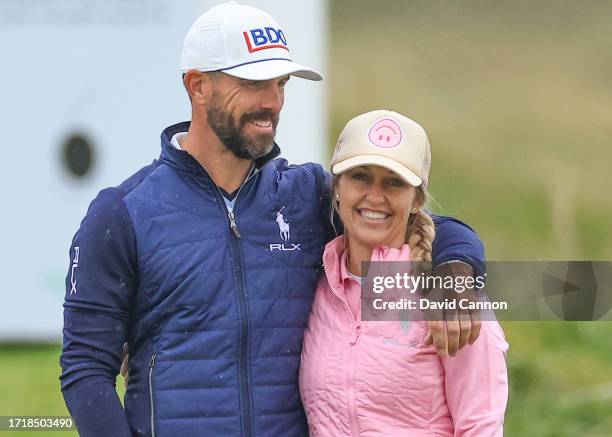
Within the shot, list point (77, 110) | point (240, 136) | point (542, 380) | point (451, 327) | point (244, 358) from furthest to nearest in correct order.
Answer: point (542, 380), point (77, 110), point (240, 136), point (244, 358), point (451, 327)

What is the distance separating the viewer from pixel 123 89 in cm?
396

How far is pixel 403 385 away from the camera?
2.20m

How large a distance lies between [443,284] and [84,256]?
71 centimetres

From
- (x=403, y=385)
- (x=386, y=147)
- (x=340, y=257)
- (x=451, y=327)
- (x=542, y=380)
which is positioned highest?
(x=386, y=147)

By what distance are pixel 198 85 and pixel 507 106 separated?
119 inches

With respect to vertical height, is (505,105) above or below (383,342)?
above

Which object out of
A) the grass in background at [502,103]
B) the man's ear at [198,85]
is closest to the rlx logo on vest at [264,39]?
the man's ear at [198,85]

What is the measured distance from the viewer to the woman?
2.19 m

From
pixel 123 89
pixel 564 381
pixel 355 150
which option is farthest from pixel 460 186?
pixel 355 150

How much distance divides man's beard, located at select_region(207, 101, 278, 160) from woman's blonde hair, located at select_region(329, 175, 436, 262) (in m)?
0.17

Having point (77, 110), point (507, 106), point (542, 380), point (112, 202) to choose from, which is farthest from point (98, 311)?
point (507, 106)

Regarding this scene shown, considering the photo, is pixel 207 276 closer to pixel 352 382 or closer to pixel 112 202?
pixel 112 202

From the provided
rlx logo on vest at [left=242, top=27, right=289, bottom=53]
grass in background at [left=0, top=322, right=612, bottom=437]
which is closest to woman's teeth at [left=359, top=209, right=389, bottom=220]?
rlx logo on vest at [left=242, top=27, right=289, bottom=53]

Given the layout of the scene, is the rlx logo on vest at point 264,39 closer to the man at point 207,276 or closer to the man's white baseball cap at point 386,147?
the man at point 207,276
